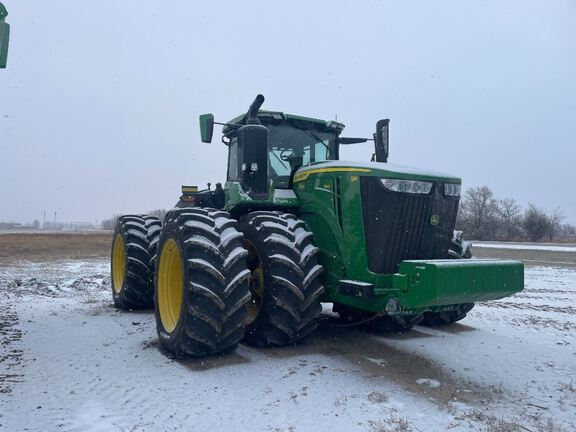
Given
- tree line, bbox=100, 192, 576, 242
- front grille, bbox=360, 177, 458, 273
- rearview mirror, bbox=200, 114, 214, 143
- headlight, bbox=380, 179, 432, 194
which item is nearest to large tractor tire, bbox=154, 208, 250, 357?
A: front grille, bbox=360, 177, 458, 273

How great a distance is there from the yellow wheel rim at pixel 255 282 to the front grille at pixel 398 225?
4.07ft

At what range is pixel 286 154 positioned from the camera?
696cm

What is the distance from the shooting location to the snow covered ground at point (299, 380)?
381cm

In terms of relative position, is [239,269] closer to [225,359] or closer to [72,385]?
[225,359]

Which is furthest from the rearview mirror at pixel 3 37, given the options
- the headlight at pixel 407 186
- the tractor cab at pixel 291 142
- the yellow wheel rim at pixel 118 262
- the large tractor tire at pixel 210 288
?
the yellow wheel rim at pixel 118 262

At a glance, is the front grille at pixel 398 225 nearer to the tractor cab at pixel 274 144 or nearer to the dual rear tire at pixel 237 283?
the dual rear tire at pixel 237 283

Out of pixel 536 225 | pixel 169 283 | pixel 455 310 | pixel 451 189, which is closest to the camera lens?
pixel 451 189

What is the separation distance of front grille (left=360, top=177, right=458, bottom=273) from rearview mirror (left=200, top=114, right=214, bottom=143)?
2.61 metres

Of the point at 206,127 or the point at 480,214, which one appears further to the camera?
the point at 480,214

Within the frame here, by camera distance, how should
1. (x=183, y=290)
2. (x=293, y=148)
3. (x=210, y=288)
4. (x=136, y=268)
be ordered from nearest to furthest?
(x=210, y=288) → (x=183, y=290) → (x=293, y=148) → (x=136, y=268)

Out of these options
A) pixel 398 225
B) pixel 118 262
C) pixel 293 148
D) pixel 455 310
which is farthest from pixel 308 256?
pixel 118 262

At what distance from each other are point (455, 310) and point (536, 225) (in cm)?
6043

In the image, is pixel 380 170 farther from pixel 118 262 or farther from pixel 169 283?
pixel 118 262

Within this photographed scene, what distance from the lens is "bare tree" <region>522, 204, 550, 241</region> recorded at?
6084 cm
